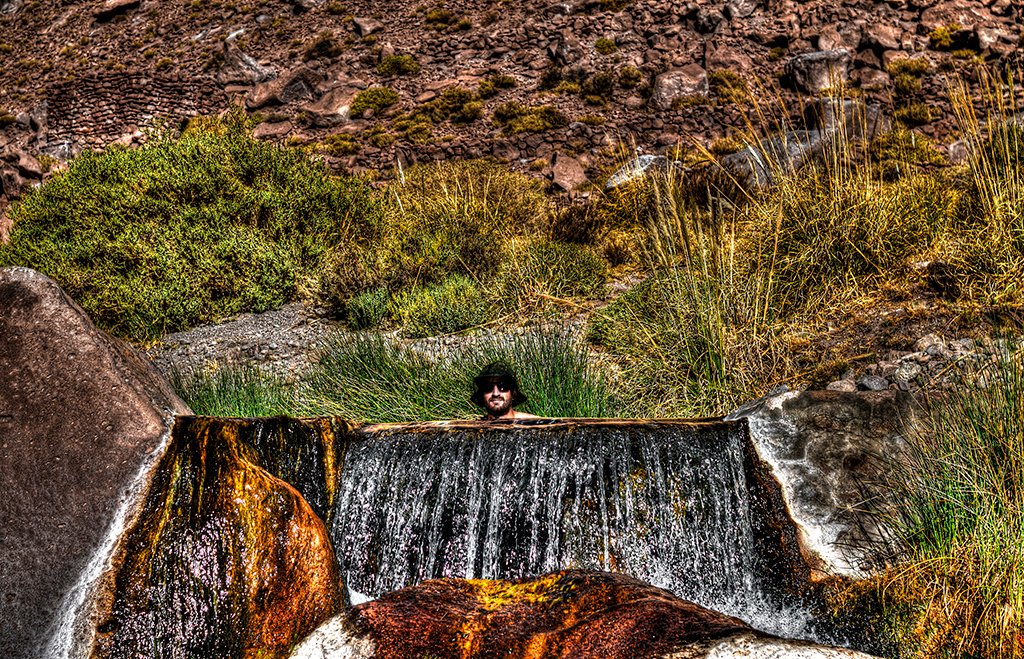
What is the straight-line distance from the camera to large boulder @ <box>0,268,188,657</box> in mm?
3613

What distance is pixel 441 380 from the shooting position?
6070mm

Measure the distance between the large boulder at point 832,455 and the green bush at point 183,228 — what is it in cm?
721

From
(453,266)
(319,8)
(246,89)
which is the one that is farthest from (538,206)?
(319,8)

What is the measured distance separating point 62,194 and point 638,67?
11.9 meters

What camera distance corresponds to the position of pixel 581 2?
20906 millimetres

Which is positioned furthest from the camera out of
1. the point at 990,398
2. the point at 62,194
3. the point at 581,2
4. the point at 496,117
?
the point at 581,2

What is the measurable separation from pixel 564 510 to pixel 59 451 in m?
2.38

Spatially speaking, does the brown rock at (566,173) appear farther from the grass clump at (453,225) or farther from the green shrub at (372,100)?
the green shrub at (372,100)

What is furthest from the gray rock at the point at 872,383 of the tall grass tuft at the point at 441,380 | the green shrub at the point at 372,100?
the green shrub at the point at 372,100

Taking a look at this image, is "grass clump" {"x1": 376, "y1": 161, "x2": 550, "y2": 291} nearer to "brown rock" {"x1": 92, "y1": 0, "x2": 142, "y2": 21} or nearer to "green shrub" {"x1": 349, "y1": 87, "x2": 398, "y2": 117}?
"green shrub" {"x1": 349, "y1": 87, "x2": 398, "y2": 117}

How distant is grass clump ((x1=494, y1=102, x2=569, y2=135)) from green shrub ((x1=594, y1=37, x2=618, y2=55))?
2711 mm

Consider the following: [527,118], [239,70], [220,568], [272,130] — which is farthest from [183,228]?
[239,70]

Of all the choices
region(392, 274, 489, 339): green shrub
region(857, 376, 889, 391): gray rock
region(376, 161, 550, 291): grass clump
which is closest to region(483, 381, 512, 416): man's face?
region(857, 376, 889, 391): gray rock

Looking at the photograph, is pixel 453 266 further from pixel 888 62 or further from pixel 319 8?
pixel 319 8
